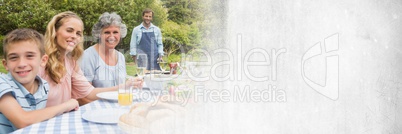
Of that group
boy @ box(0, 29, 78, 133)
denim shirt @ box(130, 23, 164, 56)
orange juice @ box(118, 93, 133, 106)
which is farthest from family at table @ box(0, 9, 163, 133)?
denim shirt @ box(130, 23, 164, 56)

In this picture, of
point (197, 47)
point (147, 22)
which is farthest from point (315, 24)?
point (197, 47)

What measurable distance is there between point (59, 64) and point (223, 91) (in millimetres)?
1469

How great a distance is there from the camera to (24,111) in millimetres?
1211

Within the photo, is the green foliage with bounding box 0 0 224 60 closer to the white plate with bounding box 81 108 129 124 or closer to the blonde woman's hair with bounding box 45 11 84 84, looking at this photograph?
the white plate with bounding box 81 108 129 124

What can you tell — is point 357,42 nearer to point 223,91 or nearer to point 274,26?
point 274,26

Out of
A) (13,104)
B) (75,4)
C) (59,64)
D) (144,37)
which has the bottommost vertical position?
(13,104)

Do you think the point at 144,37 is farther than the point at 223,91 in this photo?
Yes

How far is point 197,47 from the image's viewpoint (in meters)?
5.27

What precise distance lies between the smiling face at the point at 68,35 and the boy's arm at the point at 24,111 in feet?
2.91

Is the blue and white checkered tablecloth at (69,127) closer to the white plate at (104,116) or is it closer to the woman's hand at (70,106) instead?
the white plate at (104,116)

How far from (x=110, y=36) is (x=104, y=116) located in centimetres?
168

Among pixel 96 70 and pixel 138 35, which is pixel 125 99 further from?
pixel 138 35

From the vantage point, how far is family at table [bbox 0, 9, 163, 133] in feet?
4.05

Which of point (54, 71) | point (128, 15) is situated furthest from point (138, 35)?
point (54, 71)
